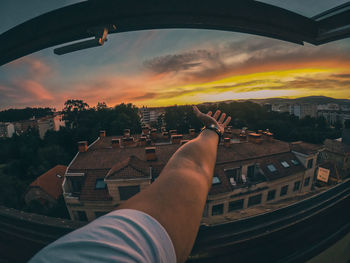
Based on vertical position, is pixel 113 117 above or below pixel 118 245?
above

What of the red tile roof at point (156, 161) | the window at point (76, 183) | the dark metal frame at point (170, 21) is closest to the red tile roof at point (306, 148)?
the red tile roof at point (156, 161)

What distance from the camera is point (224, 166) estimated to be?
3609 mm

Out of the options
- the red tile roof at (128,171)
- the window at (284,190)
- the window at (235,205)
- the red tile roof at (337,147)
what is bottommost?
the window at (235,205)

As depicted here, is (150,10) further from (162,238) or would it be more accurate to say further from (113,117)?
(113,117)

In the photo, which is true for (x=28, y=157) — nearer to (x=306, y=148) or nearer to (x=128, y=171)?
(x=128, y=171)

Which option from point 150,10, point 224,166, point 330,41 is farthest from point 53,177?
point 330,41

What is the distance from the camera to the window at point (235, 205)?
125 inches

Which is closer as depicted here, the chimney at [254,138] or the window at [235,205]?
the window at [235,205]

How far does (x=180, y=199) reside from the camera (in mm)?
392

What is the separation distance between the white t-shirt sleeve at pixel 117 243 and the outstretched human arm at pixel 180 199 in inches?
1.3

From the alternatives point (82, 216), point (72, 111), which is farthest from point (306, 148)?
point (72, 111)

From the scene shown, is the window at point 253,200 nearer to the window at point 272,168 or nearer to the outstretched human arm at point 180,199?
the window at point 272,168

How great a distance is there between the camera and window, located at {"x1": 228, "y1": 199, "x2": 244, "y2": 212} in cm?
317

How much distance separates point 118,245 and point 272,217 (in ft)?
3.38
